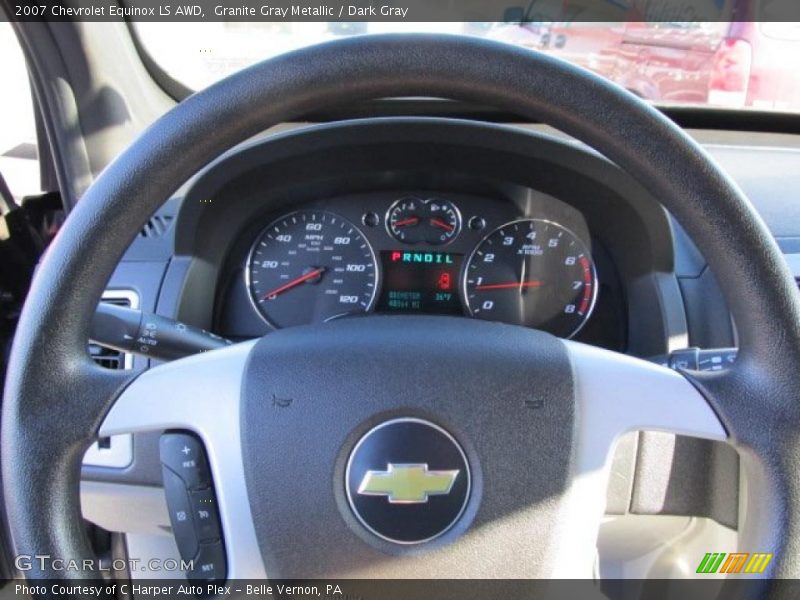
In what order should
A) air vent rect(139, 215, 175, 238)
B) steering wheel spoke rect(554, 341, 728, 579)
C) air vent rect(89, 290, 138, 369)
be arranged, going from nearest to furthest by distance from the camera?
steering wheel spoke rect(554, 341, 728, 579) < air vent rect(89, 290, 138, 369) < air vent rect(139, 215, 175, 238)

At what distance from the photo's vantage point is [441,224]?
197cm

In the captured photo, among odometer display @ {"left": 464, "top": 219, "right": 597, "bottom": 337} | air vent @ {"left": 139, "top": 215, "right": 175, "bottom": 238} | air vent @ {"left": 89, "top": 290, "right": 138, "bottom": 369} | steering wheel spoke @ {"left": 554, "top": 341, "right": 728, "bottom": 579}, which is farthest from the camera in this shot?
odometer display @ {"left": 464, "top": 219, "right": 597, "bottom": 337}

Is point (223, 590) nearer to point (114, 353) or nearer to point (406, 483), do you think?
point (406, 483)

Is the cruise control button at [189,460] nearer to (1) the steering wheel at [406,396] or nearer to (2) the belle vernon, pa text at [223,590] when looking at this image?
(1) the steering wheel at [406,396]

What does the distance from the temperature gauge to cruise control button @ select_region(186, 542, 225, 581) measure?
3.48 feet

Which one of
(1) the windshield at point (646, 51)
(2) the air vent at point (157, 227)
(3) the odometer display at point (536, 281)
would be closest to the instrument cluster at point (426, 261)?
(3) the odometer display at point (536, 281)

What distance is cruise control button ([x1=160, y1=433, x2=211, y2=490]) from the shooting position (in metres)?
1.09

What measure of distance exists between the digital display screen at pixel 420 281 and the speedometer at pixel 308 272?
0.04 meters

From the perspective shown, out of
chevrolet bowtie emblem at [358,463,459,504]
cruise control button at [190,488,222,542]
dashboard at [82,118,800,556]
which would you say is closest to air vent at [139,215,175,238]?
dashboard at [82,118,800,556]

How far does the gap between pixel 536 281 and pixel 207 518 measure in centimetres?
111

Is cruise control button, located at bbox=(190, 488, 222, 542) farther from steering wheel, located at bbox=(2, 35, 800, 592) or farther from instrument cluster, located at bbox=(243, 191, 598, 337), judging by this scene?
instrument cluster, located at bbox=(243, 191, 598, 337)

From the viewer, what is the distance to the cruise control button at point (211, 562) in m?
1.07

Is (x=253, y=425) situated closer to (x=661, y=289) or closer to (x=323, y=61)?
(x=323, y=61)

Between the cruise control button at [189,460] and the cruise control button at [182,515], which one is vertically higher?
the cruise control button at [189,460]
